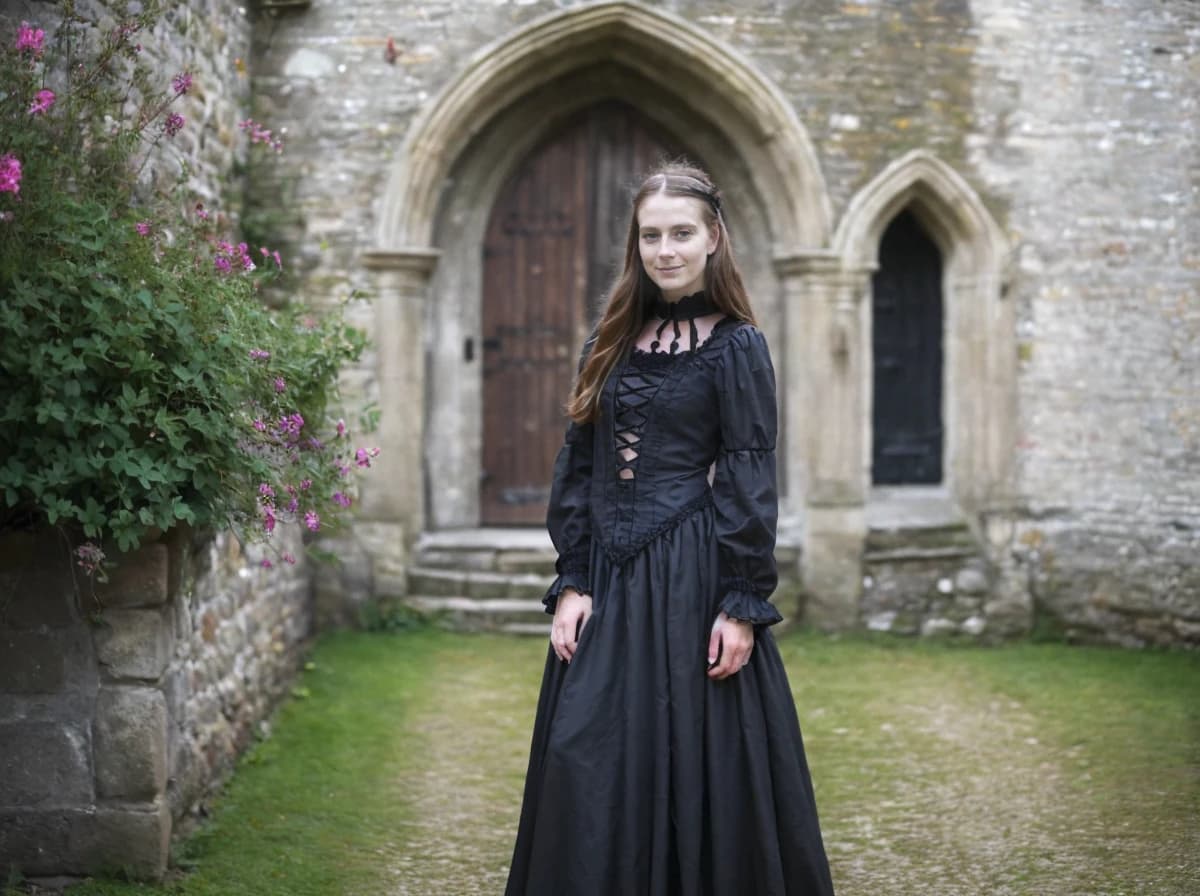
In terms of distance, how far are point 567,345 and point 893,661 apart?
2.51 meters

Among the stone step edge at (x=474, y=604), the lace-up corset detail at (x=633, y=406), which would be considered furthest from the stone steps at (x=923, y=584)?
the lace-up corset detail at (x=633, y=406)

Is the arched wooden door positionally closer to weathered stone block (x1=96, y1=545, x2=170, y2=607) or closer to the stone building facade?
the stone building facade

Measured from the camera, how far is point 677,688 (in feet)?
8.32

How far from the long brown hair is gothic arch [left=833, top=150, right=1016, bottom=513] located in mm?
3991

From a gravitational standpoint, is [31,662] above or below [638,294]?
below

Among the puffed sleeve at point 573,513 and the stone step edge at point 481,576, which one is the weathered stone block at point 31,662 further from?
the stone step edge at point 481,576

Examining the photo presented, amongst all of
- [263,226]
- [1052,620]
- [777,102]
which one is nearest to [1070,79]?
[777,102]

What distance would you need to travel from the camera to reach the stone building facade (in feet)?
21.1

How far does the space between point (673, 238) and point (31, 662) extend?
6.74ft

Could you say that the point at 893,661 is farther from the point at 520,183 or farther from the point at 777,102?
the point at 520,183

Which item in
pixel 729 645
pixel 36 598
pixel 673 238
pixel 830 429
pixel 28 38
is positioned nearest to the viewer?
pixel 729 645

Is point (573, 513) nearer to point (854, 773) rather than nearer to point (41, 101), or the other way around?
point (41, 101)

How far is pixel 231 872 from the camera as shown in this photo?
11.5 ft

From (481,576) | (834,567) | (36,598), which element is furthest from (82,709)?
(834,567)
